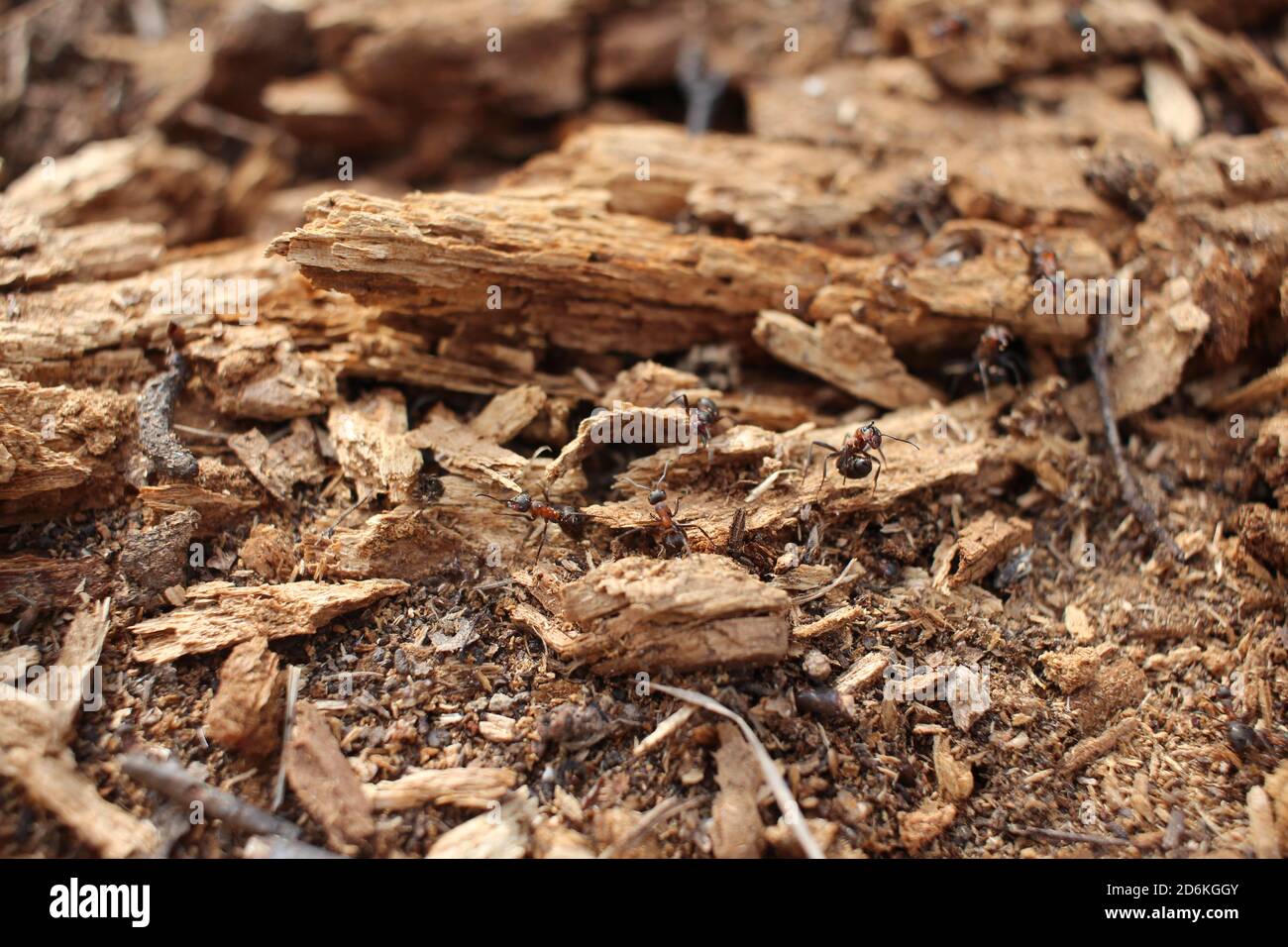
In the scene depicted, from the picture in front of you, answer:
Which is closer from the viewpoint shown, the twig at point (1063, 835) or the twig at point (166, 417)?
the twig at point (1063, 835)

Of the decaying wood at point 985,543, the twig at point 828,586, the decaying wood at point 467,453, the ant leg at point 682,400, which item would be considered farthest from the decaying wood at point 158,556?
the decaying wood at point 985,543

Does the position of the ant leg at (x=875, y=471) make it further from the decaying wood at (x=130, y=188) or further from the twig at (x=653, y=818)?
the decaying wood at (x=130, y=188)

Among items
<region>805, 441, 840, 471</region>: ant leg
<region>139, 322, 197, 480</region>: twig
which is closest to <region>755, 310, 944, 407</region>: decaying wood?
<region>805, 441, 840, 471</region>: ant leg

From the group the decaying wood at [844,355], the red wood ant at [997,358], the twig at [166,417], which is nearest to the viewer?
the twig at [166,417]
